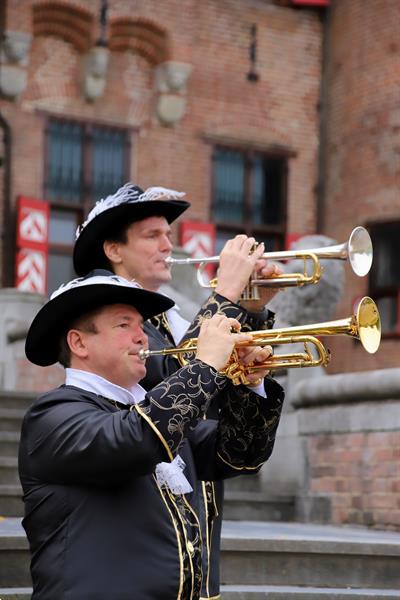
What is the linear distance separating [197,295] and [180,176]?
216 inches

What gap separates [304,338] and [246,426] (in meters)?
0.32

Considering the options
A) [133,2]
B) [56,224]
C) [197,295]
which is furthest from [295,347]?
[133,2]

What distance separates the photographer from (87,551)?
3461mm

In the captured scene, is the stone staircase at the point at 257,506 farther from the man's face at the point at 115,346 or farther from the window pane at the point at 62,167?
the window pane at the point at 62,167

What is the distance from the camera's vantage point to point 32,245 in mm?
16484

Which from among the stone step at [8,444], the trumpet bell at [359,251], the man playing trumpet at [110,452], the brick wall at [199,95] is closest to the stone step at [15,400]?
the stone step at [8,444]

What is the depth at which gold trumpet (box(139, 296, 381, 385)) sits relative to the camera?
3791mm

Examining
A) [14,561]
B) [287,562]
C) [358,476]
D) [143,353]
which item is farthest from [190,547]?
[358,476]

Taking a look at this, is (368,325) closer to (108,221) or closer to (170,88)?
(108,221)

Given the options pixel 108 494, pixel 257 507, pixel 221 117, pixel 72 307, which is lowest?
pixel 257 507

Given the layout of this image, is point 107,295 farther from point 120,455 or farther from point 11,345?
point 11,345

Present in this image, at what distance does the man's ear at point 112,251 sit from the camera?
4551 mm

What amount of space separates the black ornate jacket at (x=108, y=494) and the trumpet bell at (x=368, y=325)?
0.47 metres

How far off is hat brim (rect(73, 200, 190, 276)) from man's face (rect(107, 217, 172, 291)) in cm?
3
